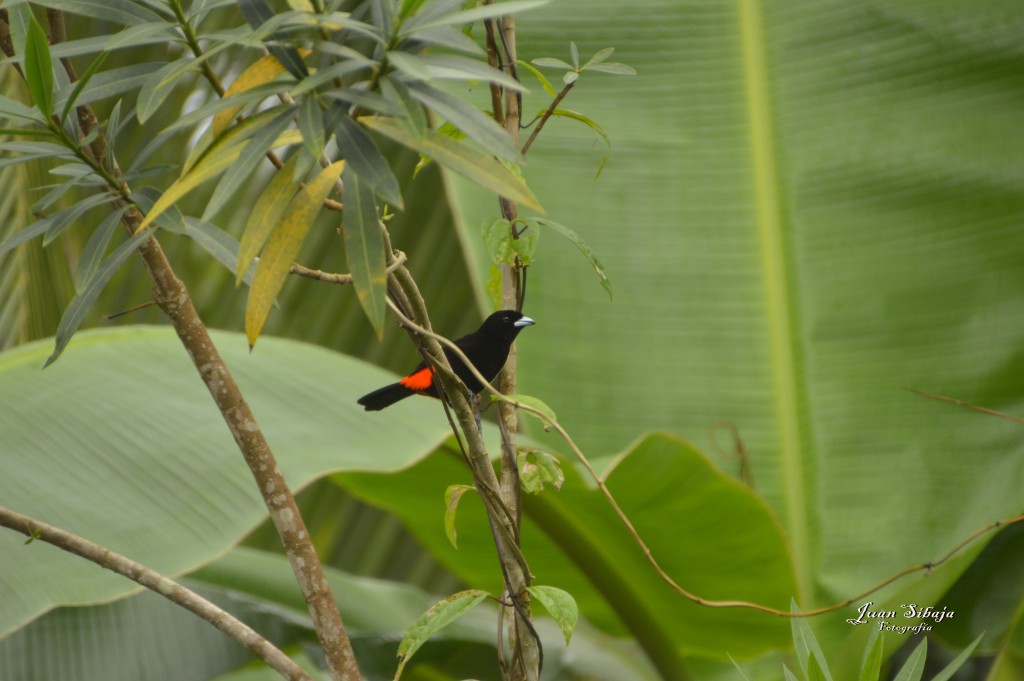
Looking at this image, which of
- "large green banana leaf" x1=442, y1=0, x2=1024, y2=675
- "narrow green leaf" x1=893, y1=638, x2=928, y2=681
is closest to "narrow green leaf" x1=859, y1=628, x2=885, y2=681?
"narrow green leaf" x1=893, y1=638, x2=928, y2=681

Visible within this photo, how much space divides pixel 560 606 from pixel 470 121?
44 centimetres

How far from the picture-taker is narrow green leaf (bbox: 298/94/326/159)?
0.64 m

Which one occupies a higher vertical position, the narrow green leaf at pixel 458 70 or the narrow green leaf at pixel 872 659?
the narrow green leaf at pixel 458 70

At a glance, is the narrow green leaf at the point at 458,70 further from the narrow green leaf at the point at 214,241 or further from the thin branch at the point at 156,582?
the thin branch at the point at 156,582

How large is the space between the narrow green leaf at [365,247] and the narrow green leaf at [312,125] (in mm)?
52

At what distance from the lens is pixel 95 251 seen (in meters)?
0.92

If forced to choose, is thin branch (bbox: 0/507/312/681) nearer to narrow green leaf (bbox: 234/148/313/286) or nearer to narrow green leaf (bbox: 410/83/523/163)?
narrow green leaf (bbox: 234/148/313/286)

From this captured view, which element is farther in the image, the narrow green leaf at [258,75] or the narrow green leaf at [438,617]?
the narrow green leaf at [438,617]

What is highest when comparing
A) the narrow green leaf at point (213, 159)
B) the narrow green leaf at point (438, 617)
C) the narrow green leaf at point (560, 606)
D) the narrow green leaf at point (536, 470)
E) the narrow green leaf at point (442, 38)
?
the narrow green leaf at point (442, 38)

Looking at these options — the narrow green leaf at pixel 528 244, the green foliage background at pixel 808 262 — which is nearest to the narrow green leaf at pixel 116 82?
the narrow green leaf at pixel 528 244

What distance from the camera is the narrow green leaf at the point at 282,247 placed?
0.73 m

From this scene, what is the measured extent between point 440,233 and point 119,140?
936 mm

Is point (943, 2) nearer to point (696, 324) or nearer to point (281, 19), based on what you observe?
point (696, 324)

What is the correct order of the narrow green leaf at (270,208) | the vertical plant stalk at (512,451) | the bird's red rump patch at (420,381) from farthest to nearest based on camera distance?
the bird's red rump patch at (420,381) < the vertical plant stalk at (512,451) < the narrow green leaf at (270,208)
